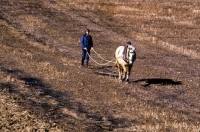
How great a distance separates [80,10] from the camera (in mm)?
51062

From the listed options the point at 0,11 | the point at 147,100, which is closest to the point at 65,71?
the point at 147,100

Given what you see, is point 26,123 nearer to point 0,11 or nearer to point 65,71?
point 65,71

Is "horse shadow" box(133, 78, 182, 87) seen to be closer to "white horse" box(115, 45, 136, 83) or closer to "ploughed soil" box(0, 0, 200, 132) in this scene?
"ploughed soil" box(0, 0, 200, 132)

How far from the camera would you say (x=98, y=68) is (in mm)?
25016

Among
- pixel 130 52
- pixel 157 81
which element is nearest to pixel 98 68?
pixel 157 81

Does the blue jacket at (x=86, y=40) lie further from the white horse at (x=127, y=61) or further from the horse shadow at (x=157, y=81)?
the horse shadow at (x=157, y=81)

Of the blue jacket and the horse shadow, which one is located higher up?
the blue jacket

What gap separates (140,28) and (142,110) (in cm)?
2981

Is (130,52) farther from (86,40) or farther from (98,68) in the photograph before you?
Result: (98,68)

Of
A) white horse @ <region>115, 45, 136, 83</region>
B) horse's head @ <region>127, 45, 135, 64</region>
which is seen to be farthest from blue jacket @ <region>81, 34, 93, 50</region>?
horse's head @ <region>127, 45, 135, 64</region>

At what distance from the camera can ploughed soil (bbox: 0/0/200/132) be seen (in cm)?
1297

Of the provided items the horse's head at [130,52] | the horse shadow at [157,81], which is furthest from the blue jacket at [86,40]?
the horse's head at [130,52]

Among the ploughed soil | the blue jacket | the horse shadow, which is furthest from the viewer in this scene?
the blue jacket

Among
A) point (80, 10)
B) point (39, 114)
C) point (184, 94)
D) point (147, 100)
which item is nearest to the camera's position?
point (39, 114)
